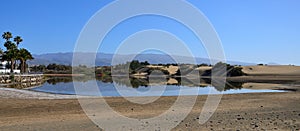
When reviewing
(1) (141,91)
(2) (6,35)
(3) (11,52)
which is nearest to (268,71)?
(3) (11,52)

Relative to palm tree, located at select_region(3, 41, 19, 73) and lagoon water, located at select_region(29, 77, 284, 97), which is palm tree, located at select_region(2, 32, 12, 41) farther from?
lagoon water, located at select_region(29, 77, 284, 97)

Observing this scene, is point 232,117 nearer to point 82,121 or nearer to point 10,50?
point 82,121

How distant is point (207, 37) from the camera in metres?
14.3

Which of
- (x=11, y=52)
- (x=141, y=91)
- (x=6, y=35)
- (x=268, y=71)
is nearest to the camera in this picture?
(x=141, y=91)

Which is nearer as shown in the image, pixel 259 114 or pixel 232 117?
pixel 232 117

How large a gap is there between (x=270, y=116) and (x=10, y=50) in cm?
9034

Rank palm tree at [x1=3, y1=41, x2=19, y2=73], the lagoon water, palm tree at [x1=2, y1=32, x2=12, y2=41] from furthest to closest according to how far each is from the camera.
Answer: palm tree at [x1=2, y1=32, x2=12, y2=41] → palm tree at [x1=3, y1=41, x2=19, y2=73] → the lagoon water

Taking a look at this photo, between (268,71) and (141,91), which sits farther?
(268,71)

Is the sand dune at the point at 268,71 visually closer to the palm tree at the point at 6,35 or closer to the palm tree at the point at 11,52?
the palm tree at the point at 11,52

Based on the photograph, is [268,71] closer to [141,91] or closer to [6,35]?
[6,35]

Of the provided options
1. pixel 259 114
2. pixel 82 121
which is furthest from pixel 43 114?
pixel 259 114

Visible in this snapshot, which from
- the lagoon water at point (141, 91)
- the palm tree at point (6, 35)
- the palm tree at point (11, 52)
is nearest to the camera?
the lagoon water at point (141, 91)

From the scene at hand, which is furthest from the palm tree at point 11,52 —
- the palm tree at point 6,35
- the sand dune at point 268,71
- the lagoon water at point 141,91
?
the sand dune at point 268,71

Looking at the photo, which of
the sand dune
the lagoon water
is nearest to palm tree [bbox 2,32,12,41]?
Answer: the lagoon water
